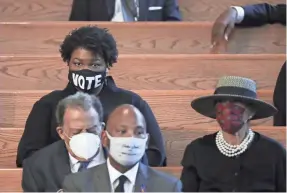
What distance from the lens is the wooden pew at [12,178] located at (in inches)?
111

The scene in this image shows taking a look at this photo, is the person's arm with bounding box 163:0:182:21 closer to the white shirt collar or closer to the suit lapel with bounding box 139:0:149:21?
the suit lapel with bounding box 139:0:149:21

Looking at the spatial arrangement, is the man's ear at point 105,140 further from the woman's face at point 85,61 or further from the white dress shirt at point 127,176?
the woman's face at point 85,61

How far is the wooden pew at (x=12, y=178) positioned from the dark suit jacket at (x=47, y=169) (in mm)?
232

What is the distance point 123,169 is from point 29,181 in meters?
0.38

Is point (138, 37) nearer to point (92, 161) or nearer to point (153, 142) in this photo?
point (153, 142)

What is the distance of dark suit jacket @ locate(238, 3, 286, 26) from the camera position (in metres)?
3.72

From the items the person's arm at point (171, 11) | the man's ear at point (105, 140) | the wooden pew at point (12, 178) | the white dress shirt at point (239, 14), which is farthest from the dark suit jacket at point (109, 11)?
the man's ear at point (105, 140)

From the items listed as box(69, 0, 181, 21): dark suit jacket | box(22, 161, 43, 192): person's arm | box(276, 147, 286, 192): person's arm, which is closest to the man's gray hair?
box(22, 161, 43, 192): person's arm

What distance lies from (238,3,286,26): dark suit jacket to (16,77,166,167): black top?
988 millimetres

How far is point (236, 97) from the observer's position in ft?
8.41

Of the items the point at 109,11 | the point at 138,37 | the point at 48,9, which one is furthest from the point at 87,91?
the point at 48,9

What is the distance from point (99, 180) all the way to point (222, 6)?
6.81 ft

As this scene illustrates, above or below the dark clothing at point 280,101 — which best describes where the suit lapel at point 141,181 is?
above

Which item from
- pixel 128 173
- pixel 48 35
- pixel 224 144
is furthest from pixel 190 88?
pixel 128 173
